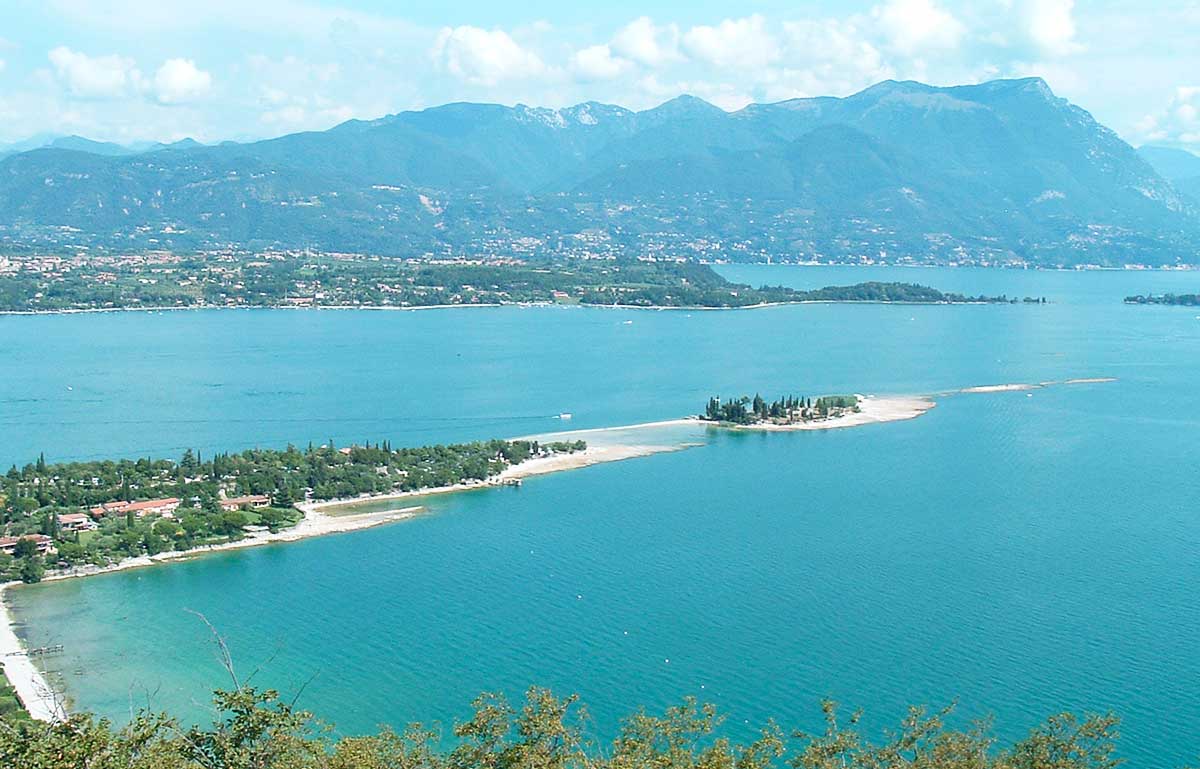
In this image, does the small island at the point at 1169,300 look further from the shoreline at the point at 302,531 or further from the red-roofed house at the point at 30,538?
the red-roofed house at the point at 30,538

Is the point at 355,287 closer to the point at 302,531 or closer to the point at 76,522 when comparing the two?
the point at 302,531

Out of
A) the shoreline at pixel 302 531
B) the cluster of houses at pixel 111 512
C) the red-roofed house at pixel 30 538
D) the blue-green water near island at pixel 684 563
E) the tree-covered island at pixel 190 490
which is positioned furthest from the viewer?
the tree-covered island at pixel 190 490

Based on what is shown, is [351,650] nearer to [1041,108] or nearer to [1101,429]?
[1101,429]

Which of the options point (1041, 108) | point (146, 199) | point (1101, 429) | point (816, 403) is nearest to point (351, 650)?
point (816, 403)

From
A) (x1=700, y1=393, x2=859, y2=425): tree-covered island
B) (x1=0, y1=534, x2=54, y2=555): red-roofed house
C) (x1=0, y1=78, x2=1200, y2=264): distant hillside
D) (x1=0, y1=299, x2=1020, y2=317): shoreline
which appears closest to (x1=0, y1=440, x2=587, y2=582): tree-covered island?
(x1=0, y1=534, x2=54, y2=555): red-roofed house

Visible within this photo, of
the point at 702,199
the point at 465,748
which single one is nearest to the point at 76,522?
the point at 465,748

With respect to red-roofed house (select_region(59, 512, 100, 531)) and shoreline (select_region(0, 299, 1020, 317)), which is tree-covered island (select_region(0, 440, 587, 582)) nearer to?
red-roofed house (select_region(59, 512, 100, 531))

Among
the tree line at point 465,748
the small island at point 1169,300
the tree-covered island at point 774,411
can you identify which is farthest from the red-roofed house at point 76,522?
the small island at point 1169,300
